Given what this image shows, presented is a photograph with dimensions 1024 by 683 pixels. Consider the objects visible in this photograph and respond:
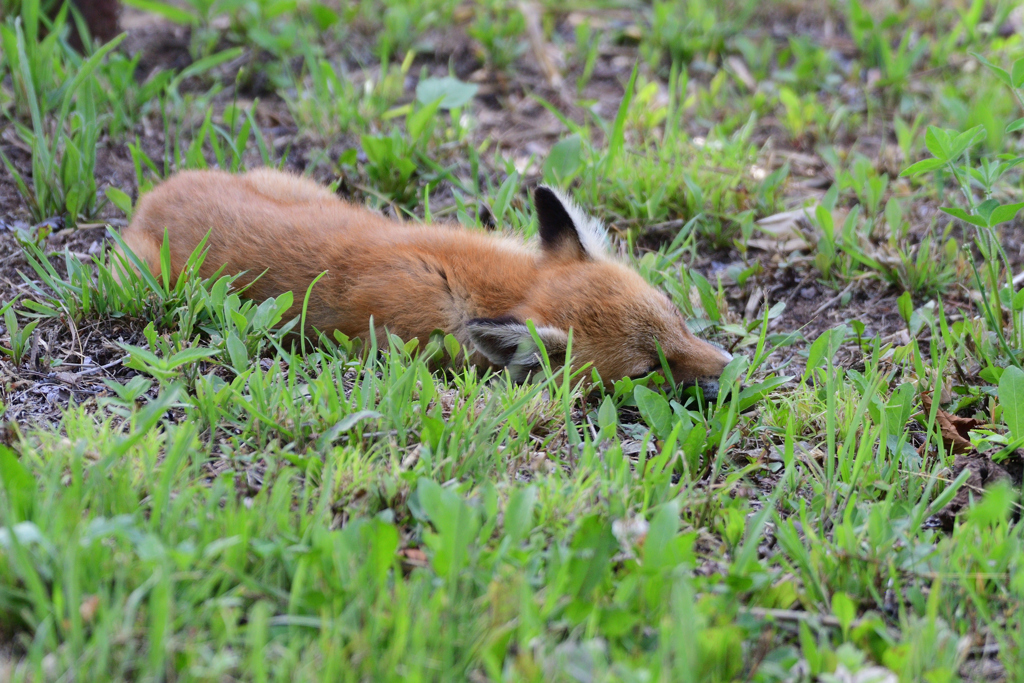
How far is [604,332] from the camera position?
391cm

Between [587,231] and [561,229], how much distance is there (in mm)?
168

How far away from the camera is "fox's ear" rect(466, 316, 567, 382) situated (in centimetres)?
364

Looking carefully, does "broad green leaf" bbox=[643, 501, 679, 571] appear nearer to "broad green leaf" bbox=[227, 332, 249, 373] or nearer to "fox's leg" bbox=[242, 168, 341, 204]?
"broad green leaf" bbox=[227, 332, 249, 373]

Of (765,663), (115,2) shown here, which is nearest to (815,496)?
(765,663)

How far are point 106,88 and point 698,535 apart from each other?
205 inches

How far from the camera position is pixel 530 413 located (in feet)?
11.1

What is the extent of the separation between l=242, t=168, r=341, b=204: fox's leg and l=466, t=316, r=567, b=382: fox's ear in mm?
1658

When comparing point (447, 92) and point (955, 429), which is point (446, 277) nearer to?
point (447, 92)

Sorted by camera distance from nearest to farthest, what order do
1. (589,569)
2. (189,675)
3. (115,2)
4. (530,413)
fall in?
(189,675) < (589,569) < (530,413) < (115,2)

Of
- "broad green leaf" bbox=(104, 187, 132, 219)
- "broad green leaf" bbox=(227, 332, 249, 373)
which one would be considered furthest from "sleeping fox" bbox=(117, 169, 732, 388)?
"broad green leaf" bbox=(227, 332, 249, 373)

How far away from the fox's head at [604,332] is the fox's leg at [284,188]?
158 cm

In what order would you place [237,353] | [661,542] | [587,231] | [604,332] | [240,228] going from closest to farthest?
[661,542] < [237,353] < [604,332] < [240,228] < [587,231]

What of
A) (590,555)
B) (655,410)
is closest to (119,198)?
(655,410)

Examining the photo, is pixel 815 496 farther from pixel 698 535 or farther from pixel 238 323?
pixel 238 323
